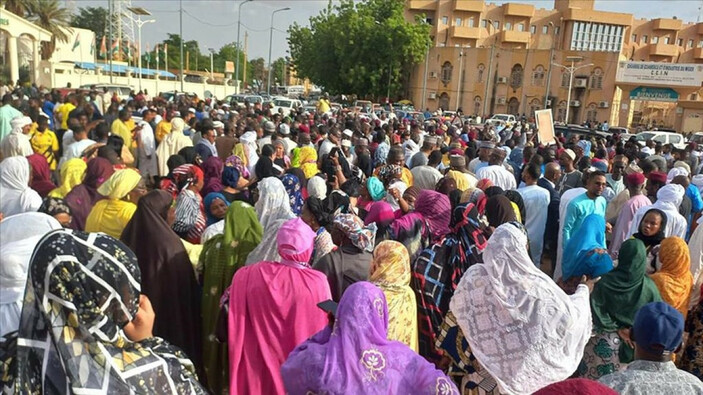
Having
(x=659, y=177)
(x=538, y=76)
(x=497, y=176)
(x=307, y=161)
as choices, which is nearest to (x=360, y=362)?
(x=497, y=176)

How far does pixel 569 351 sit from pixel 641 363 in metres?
0.33

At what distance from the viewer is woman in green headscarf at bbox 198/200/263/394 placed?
3385 mm

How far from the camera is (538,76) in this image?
44156mm

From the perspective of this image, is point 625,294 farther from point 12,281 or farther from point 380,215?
point 12,281

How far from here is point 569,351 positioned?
2557mm

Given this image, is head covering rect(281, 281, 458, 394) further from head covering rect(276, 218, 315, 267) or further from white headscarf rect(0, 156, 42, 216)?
white headscarf rect(0, 156, 42, 216)

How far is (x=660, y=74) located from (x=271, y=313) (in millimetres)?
44115

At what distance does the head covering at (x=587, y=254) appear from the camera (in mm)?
3852

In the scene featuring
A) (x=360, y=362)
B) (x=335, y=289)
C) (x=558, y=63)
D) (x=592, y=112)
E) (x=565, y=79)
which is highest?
(x=558, y=63)

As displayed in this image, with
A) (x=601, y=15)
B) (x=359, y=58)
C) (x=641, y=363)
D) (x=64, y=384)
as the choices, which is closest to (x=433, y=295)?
(x=641, y=363)

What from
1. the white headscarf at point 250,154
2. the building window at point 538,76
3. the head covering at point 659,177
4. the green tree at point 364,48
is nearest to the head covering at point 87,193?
the white headscarf at point 250,154

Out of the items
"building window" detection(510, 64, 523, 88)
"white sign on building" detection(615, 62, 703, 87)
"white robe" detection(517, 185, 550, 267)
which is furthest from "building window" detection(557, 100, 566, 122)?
"white robe" detection(517, 185, 550, 267)

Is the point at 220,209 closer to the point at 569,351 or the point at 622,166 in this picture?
the point at 569,351

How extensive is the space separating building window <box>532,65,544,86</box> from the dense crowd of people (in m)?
40.4
